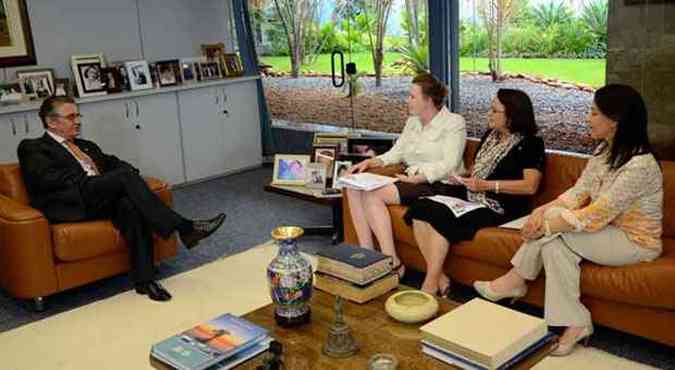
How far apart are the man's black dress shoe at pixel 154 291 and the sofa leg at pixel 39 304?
0.50m

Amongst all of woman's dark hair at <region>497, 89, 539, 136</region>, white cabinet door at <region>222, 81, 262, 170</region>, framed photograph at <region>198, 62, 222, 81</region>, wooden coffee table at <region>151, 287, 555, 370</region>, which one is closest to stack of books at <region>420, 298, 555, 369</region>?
wooden coffee table at <region>151, 287, 555, 370</region>

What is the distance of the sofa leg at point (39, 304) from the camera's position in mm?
3654

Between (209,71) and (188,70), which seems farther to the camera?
(209,71)

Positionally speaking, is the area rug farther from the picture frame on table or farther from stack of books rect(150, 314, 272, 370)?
the picture frame on table

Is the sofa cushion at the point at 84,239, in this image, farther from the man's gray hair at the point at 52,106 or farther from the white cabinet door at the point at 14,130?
the white cabinet door at the point at 14,130

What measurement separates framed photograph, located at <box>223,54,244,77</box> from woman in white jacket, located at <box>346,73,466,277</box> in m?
3.04

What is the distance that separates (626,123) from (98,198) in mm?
2711

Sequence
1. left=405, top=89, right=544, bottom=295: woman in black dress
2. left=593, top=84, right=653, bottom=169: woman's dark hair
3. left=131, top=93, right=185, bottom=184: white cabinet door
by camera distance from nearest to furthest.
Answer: left=593, top=84, right=653, bottom=169: woman's dark hair → left=405, top=89, right=544, bottom=295: woman in black dress → left=131, top=93, right=185, bottom=184: white cabinet door

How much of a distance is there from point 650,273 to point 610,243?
0.65ft

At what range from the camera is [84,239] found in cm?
365

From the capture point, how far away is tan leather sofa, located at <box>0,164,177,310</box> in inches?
139

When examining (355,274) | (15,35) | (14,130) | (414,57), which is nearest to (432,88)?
(414,57)

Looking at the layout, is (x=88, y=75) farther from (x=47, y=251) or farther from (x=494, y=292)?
(x=494, y=292)

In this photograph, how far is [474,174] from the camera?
144 inches
